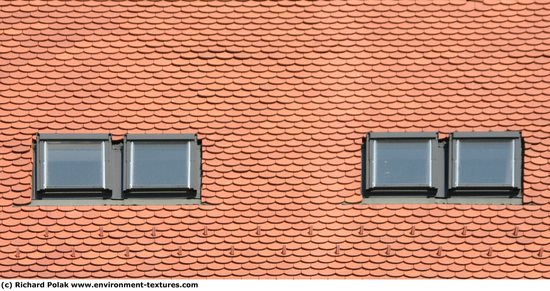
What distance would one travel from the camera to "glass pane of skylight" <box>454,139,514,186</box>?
16547mm

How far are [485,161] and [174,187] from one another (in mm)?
3906

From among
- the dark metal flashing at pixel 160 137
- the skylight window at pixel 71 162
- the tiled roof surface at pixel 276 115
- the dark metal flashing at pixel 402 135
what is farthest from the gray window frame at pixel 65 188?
the dark metal flashing at pixel 402 135

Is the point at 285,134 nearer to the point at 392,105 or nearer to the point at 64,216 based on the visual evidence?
the point at 392,105

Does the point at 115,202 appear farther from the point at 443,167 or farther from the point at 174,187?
the point at 443,167

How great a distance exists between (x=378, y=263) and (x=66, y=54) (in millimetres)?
4832

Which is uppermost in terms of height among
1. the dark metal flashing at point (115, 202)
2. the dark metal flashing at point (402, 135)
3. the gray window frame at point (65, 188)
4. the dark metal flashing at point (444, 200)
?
the dark metal flashing at point (402, 135)

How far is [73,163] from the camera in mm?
16766

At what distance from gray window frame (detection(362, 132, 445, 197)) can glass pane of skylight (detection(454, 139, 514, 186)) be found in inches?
9.9

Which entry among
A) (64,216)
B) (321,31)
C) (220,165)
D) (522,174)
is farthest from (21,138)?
(522,174)

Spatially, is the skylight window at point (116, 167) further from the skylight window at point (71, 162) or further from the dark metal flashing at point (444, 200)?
the dark metal flashing at point (444, 200)

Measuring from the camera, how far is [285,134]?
16.8 m

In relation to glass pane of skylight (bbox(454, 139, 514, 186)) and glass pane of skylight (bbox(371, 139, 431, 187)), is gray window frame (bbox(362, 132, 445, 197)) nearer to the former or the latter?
glass pane of skylight (bbox(371, 139, 431, 187))

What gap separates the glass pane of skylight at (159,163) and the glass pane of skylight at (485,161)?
3.42 m

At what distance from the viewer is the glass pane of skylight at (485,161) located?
16547 millimetres
